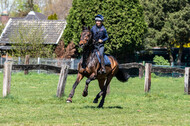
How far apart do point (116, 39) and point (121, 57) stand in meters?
3.37

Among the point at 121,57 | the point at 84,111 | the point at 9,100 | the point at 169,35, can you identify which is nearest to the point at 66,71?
the point at 9,100

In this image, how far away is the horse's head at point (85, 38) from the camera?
1070 centimetres

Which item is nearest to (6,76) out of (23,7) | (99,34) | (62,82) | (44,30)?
(62,82)

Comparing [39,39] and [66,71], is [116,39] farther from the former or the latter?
[66,71]

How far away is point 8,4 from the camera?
81500 mm

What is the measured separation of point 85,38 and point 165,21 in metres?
31.2

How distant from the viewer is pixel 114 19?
3272cm

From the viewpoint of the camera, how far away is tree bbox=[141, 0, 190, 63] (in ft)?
127

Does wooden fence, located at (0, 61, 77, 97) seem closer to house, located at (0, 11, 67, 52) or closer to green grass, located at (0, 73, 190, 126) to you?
green grass, located at (0, 73, 190, 126)

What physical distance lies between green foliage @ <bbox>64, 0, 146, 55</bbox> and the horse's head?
70.4 ft

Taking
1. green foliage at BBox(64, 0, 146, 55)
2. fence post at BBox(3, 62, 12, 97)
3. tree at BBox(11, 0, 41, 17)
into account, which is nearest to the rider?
fence post at BBox(3, 62, 12, 97)

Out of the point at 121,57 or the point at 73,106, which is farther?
the point at 121,57

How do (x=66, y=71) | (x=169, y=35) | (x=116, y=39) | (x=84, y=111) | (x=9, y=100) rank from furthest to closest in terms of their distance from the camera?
(x=169, y=35) < (x=116, y=39) < (x=66, y=71) < (x=9, y=100) < (x=84, y=111)

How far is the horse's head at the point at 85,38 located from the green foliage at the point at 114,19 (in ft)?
70.4
